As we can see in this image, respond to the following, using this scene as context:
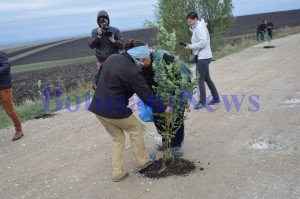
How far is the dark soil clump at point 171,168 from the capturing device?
516 centimetres

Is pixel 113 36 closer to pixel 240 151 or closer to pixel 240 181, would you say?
pixel 240 151

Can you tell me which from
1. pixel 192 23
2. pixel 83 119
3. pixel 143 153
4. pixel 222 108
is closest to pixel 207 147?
pixel 143 153

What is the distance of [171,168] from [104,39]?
12.0 feet

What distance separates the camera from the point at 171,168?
5301mm

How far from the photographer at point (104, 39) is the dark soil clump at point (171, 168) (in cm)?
310

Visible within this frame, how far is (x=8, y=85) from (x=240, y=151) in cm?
479

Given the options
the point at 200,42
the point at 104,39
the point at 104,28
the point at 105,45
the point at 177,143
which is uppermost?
the point at 104,28

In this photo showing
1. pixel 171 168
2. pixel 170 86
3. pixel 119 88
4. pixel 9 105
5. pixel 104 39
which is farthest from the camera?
pixel 104 39

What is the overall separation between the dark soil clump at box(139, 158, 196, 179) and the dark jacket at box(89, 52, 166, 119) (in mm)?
960

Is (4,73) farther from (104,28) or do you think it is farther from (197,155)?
(197,155)

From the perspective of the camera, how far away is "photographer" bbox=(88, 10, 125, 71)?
7.58 m

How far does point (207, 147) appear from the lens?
19.8 feet

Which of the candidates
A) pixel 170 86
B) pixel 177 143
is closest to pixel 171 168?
pixel 177 143

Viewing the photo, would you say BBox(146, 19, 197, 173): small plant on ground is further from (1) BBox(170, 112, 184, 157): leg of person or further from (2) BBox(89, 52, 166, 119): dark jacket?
(1) BBox(170, 112, 184, 157): leg of person
